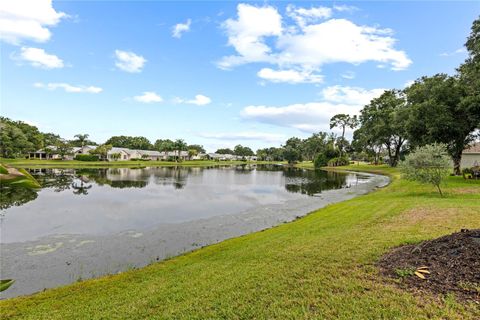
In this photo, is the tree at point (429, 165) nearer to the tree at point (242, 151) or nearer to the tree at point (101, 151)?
the tree at point (101, 151)

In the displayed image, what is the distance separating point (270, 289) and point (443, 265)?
11.3 feet

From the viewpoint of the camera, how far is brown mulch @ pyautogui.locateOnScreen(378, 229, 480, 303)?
183 inches

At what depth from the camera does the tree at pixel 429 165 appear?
709 inches

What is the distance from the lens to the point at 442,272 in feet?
16.9

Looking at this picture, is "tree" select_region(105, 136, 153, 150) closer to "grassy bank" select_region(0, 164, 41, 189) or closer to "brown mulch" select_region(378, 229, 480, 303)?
"grassy bank" select_region(0, 164, 41, 189)

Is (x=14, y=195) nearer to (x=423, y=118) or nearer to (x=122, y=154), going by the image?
(x=423, y=118)

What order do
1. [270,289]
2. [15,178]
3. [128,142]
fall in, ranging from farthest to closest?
[128,142], [15,178], [270,289]

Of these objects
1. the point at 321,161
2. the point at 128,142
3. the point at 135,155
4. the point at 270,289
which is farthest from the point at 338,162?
the point at 128,142

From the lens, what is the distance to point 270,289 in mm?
5371

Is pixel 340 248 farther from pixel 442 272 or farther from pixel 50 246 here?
pixel 50 246

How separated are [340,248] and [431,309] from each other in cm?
357

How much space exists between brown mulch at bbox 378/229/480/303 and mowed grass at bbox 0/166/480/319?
30 cm

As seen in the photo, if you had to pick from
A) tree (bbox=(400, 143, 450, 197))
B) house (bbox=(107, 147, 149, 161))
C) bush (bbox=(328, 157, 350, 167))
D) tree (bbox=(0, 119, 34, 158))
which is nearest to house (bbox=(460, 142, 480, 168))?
tree (bbox=(400, 143, 450, 197))

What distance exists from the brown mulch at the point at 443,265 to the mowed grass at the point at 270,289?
0.30 m
